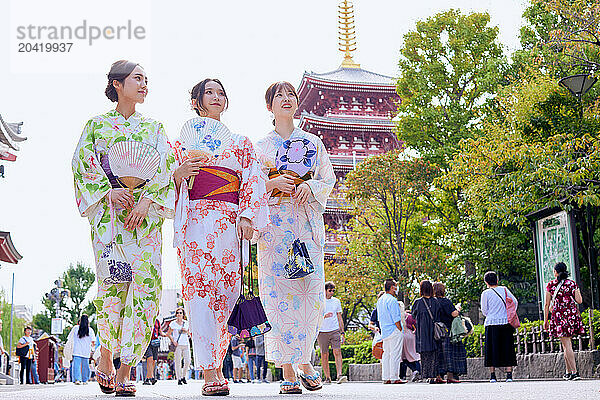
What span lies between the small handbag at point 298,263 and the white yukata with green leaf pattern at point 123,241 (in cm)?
92

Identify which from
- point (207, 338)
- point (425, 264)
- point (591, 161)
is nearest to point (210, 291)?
point (207, 338)

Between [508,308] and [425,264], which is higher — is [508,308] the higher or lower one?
the lower one

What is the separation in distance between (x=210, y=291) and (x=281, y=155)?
125cm

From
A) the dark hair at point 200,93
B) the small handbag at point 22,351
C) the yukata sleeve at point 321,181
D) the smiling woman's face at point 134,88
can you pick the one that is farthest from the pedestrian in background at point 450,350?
the small handbag at point 22,351

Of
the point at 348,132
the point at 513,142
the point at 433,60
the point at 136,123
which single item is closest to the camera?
the point at 136,123

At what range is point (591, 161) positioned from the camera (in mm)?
11719

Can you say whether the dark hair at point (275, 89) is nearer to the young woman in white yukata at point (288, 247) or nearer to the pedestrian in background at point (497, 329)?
the young woman in white yukata at point (288, 247)

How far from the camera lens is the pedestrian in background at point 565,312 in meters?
10.1

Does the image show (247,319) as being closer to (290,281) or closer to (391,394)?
(290,281)

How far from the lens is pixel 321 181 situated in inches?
223

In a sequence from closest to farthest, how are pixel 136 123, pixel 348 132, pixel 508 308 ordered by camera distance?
pixel 136 123 < pixel 508 308 < pixel 348 132

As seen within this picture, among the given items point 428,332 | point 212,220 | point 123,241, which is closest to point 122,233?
point 123,241

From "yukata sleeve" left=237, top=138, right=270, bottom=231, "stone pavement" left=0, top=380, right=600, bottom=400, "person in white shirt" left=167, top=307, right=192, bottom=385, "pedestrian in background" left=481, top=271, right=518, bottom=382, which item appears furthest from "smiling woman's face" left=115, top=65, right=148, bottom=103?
"person in white shirt" left=167, top=307, right=192, bottom=385

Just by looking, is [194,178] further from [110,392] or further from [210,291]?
[110,392]
